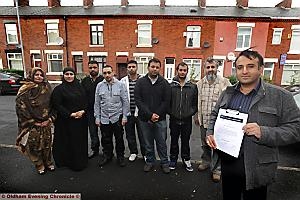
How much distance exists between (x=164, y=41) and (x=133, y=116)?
1421 cm

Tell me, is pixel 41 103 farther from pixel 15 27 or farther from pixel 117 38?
pixel 15 27

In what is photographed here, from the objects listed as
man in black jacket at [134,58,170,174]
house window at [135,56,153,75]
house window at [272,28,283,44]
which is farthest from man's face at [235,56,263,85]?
house window at [272,28,283,44]

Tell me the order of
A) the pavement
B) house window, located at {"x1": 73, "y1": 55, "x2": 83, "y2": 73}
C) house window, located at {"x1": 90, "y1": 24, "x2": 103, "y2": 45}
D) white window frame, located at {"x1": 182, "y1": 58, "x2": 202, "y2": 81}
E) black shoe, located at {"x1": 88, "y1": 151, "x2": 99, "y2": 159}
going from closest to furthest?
1. the pavement
2. black shoe, located at {"x1": 88, "y1": 151, "x2": 99, "y2": 159}
3. white window frame, located at {"x1": 182, "y1": 58, "x2": 202, "y2": 81}
4. house window, located at {"x1": 90, "y1": 24, "x2": 103, "y2": 45}
5. house window, located at {"x1": 73, "y1": 55, "x2": 83, "y2": 73}

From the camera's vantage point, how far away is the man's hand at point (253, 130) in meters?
1.82

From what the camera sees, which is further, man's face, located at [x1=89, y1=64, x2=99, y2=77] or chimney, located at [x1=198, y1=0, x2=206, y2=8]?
chimney, located at [x1=198, y1=0, x2=206, y2=8]

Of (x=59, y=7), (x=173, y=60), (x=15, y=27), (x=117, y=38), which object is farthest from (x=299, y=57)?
(x=15, y=27)

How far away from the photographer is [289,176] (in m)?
3.63

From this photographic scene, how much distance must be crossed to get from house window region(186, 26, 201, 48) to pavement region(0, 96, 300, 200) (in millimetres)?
14205

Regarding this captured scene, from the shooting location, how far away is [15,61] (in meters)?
19.1

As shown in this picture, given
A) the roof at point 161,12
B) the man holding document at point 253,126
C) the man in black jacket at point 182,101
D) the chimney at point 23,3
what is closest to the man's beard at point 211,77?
the man in black jacket at point 182,101

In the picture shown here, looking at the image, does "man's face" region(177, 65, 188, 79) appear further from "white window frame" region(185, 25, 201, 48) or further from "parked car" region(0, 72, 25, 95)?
"white window frame" region(185, 25, 201, 48)

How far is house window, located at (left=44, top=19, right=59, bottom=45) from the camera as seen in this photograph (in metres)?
17.8

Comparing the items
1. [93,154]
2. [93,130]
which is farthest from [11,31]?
[93,154]

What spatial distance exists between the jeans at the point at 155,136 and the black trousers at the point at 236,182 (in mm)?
1543
